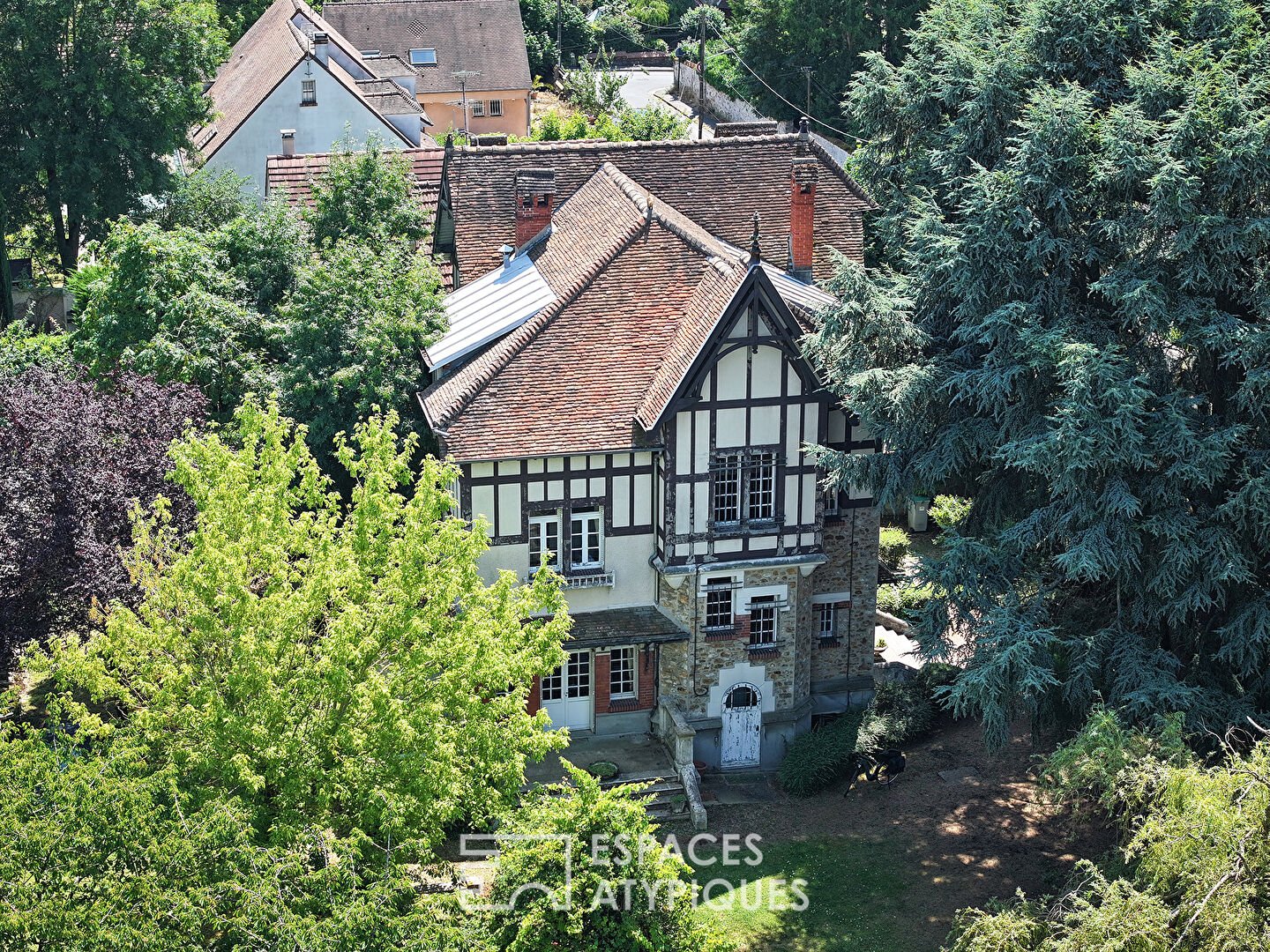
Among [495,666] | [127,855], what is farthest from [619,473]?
[127,855]

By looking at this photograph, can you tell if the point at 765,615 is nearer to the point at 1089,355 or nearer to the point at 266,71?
the point at 1089,355

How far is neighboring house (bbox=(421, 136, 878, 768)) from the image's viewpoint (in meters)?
33.8

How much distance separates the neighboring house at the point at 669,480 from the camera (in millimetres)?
33750

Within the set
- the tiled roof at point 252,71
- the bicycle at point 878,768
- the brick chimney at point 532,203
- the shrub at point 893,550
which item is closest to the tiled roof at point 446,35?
the tiled roof at point 252,71

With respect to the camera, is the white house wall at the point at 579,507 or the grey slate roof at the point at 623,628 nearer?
the white house wall at the point at 579,507

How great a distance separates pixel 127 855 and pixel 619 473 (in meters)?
16.4

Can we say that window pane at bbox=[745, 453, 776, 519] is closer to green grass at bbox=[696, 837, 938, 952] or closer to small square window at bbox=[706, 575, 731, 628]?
small square window at bbox=[706, 575, 731, 628]

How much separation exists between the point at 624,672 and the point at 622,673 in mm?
77

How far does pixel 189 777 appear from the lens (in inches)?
922

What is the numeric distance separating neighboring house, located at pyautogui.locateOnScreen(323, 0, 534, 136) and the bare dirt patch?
54445 millimetres

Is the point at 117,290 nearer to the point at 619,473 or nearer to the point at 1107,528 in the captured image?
the point at 619,473

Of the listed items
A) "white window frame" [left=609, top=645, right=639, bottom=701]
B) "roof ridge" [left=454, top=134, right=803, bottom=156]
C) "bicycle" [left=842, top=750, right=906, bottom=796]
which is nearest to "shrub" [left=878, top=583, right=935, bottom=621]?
"bicycle" [left=842, top=750, right=906, bottom=796]

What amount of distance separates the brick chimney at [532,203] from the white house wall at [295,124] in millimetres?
20940

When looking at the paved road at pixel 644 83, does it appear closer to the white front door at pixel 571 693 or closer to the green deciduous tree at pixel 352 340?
the green deciduous tree at pixel 352 340
